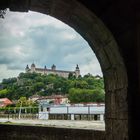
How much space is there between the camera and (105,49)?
372cm

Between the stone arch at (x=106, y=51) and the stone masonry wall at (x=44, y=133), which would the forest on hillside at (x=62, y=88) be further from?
the stone arch at (x=106, y=51)

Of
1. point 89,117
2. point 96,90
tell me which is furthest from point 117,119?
point 96,90

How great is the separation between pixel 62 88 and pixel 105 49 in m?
90.3

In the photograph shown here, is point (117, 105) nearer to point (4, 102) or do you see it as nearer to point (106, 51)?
point (106, 51)

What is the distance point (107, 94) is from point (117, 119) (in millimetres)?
473

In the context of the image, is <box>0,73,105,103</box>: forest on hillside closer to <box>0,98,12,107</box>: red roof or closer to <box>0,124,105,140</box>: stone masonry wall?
<box>0,98,12,107</box>: red roof

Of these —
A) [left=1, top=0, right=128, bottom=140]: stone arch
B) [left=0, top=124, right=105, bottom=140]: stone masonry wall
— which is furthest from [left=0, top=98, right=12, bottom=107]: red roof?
[left=1, top=0, right=128, bottom=140]: stone arch

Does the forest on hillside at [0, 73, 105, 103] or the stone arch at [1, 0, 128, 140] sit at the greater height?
the forest on hillside at [0, 73, 105, 103]

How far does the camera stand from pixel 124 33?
333 cm

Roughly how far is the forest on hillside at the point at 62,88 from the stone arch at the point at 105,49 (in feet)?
176

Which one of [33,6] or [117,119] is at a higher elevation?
[33,6]

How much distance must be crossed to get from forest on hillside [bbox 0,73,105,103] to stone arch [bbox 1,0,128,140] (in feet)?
176

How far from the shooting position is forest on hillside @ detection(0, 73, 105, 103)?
7394 cm

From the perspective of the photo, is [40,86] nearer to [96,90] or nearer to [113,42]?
[96,90]
